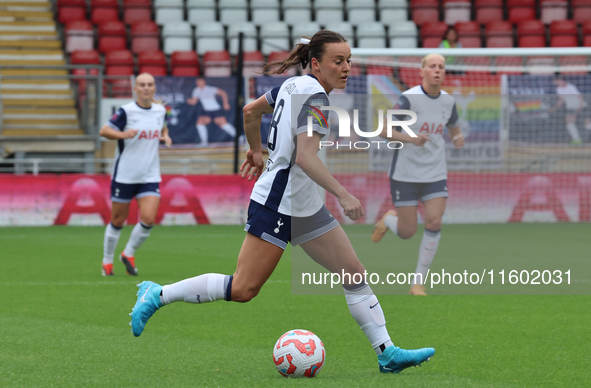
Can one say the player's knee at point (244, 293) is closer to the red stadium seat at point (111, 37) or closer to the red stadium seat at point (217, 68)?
the red stadium seat at point (217, 68)

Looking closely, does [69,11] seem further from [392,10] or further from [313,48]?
[313,48]

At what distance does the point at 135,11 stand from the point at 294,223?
17.7 metres

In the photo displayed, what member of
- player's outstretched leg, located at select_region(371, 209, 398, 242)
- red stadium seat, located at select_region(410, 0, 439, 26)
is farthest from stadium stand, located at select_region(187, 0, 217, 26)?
player's outstretched leg, located at select_region(371, 209, 398, 242)

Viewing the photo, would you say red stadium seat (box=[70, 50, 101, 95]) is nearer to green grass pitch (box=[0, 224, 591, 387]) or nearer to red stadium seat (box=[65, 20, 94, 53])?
red stadium seat (box=[65, 20, 94, 53])

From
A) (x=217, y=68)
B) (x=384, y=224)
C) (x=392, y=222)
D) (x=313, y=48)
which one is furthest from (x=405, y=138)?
(x=217, y=68)

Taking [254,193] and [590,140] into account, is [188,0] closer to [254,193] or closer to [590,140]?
[590,140]

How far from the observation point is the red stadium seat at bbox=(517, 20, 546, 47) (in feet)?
65.1

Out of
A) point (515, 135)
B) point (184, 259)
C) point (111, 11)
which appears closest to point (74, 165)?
point (111, 11)

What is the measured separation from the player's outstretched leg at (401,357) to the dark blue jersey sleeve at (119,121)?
17.1ft

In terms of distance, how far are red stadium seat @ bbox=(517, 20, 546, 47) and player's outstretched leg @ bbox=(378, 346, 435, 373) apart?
16.9m

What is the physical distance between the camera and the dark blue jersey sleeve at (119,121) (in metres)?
8.61

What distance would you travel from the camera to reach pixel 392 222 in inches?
312

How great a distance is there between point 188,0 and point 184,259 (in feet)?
40.9

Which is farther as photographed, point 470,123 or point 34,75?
point 34,75
